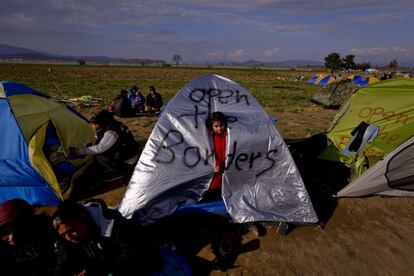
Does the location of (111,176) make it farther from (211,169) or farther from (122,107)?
(122,107)

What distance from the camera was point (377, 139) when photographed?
596 centimetres

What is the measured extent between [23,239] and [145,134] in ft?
22.4

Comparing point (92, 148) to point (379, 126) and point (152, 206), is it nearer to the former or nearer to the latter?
point (152, 206)

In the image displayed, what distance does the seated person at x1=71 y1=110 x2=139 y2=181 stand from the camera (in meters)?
5.25

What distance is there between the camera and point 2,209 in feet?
8.06

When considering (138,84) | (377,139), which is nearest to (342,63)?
(138,84)

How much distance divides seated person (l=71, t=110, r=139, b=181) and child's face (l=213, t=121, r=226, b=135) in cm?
207

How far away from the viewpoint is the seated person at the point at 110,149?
5250 mm

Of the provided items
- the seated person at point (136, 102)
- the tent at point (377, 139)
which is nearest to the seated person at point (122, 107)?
the seated person at point (136, 102)

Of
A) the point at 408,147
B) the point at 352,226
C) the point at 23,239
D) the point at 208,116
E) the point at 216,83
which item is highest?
the point at 216,83

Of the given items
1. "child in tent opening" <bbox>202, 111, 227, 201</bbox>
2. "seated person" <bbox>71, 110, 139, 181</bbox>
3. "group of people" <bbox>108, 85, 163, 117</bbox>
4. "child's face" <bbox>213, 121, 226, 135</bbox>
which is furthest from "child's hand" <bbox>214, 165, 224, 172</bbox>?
"group of people" <bbox>108, 85, 163, 117</bbox>

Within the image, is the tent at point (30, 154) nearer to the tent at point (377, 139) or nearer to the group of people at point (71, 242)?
the group of people at point (71, 242)

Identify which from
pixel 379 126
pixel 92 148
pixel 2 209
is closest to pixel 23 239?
pixel 2 209

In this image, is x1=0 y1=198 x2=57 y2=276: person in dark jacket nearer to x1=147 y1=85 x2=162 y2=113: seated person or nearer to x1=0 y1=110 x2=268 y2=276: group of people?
x1=0 y1=110 x2=268 y2=276: group of people
